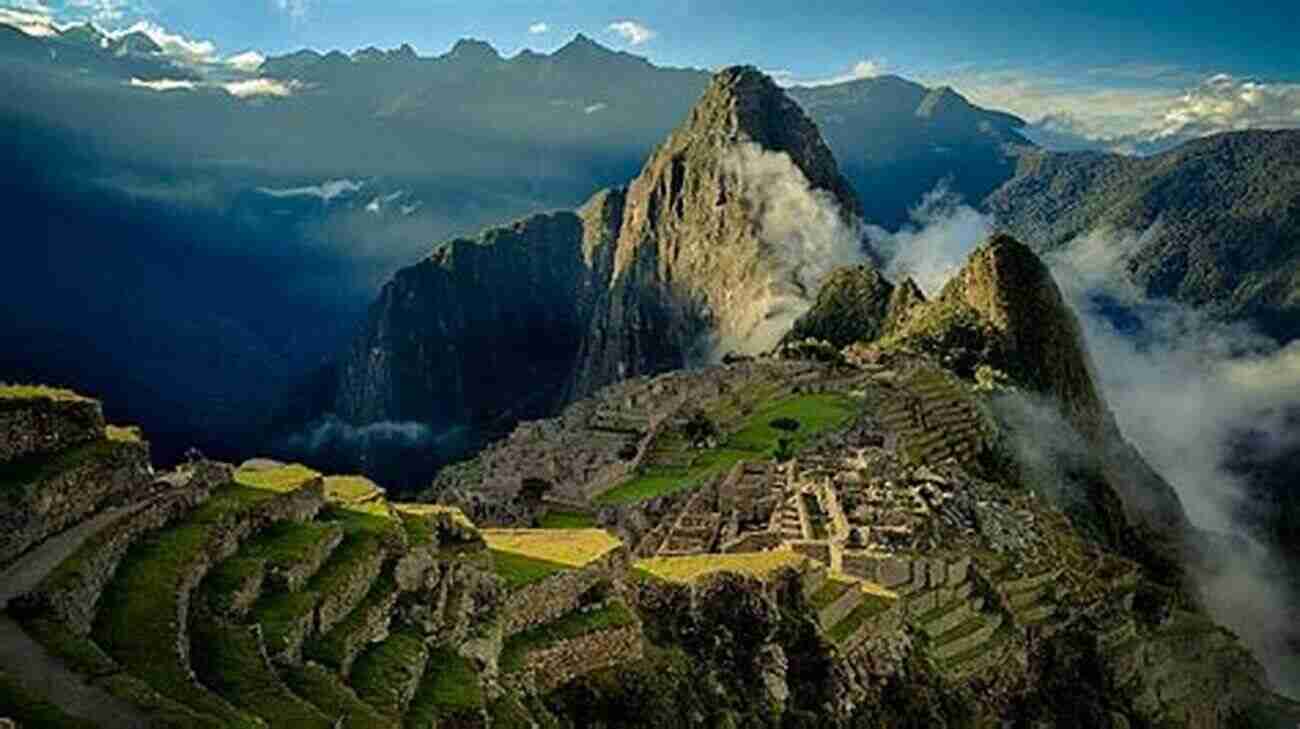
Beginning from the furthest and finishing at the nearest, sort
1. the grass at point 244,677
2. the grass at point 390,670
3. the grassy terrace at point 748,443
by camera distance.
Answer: the grassy terrace at point 748,443 < the grass at point 390,670 < the grass at point 244,677

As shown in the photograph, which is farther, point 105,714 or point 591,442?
point 591,442

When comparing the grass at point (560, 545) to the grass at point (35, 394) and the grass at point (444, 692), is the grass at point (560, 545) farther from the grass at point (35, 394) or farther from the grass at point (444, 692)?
the grass at point (35, 394)

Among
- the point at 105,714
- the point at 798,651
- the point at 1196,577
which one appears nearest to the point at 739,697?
the point at 798,651

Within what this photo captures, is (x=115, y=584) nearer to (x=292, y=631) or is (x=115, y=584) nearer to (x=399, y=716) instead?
(x=292, y=631)

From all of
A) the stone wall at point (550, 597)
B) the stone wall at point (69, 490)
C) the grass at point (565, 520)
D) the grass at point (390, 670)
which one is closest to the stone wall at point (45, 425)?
the stone wall at point (69, 490)

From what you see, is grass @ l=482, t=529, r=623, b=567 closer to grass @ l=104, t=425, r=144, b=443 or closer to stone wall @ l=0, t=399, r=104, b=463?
grass @ l=104, t=425, r=144, b=443

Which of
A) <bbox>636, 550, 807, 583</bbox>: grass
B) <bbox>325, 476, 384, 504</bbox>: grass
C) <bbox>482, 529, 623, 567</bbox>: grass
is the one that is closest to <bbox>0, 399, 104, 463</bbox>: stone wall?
<bbox>325, 476, 384, 504</bbox>: grass

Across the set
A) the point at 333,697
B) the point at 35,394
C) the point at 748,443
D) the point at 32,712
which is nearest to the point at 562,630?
the point at 333,697
